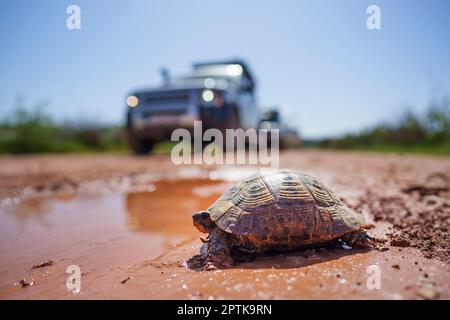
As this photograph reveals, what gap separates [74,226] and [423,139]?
540 inches

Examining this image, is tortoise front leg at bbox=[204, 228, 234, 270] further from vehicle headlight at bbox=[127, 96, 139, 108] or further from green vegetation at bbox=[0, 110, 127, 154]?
green vegetation at bbox=[0, 110, 127, 154]

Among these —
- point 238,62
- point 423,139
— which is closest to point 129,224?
point 238,62

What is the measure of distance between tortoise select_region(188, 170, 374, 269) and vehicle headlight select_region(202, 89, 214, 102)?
6.16 m

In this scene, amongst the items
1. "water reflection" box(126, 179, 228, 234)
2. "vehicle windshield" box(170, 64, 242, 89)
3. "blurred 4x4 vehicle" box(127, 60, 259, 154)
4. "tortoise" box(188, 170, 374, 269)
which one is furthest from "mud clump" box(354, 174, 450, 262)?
"vehicle windshield" box(170, 64, 242, 89)

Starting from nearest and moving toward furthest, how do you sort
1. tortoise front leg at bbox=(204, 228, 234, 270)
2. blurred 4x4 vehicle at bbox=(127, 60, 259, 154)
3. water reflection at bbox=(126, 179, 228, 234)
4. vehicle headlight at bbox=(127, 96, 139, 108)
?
tortoise front leg at bbox=(204, 228, 234, 270) < water reflection at bbox=(126, 179, 228, 234) < blurred 4x4 vehicle at bbox=(127, 60, 259, 154) < vehicle headlight at bbox=(127, 96, 139, 108)

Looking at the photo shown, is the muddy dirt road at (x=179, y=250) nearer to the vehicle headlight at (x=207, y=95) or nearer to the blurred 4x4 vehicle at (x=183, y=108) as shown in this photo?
the blurred 4x4 vehicle at (x=183, y=108)

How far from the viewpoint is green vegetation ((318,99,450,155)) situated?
12.2 metres

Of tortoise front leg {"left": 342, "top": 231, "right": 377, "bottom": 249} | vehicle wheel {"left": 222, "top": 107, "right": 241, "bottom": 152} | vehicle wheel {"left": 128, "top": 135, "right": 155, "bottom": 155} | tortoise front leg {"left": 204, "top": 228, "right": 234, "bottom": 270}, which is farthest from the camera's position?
vehicle wheel {"left": 128, "top": 135, "right": 155, "bottom": 155}

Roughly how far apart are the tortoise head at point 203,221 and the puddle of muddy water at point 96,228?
1.19 ft

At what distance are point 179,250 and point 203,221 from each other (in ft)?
1.01

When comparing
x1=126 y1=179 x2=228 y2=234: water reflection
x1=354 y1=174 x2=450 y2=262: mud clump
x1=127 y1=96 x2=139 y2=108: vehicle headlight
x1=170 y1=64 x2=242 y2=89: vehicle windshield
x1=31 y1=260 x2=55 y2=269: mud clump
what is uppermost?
x1=170 y1=64 x2=242 y2=89: vehicle windshield

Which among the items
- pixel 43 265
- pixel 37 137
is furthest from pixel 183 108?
pixel 37 137

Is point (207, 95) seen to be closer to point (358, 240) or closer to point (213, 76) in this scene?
point (213, 76)
